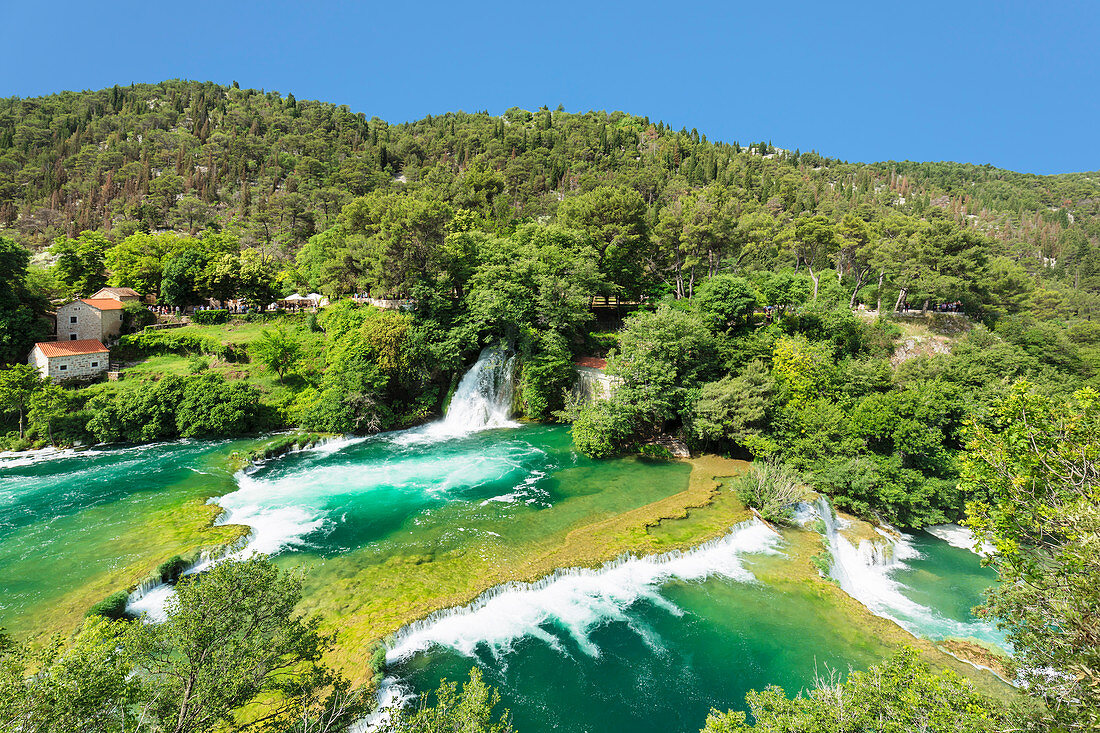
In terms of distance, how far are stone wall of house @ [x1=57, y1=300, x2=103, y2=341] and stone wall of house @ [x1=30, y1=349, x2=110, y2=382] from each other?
13.2ft

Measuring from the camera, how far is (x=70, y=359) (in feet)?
96.4

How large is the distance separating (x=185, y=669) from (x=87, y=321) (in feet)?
131

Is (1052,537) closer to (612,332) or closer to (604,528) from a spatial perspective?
(604,528)

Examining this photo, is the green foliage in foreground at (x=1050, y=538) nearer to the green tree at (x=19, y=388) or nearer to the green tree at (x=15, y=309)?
the green tree at (x=19, y=388)

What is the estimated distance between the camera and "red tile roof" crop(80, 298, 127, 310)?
110ft

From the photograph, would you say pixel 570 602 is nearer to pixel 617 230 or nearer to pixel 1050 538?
pixel 1050 538

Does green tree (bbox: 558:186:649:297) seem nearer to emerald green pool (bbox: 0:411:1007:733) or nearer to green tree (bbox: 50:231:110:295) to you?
emerald green pool (bbox: 0:411:1007:733)

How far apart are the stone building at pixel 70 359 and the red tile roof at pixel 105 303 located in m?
3.54

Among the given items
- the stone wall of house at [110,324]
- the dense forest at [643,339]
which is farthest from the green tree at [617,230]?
the stone wall of house at [110,324]

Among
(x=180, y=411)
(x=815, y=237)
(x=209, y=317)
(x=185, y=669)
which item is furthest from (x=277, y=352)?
(x=815, y=237)

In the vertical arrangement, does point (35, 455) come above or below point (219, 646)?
below

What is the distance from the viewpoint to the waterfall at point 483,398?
104 feet

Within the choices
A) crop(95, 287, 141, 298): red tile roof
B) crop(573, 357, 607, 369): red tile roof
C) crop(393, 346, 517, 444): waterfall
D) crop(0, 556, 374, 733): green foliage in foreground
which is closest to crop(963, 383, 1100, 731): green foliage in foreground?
crop(0, 556, 374, 733): green foliage in foreground

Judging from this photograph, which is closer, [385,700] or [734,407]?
[385,700]
